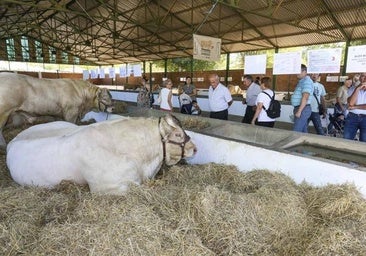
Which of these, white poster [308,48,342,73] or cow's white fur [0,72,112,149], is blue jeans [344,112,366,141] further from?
cow's white fur [0,72,112,149]

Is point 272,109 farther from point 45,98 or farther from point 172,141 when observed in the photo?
point 45,98

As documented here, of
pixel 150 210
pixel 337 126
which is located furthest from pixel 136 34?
pixel 150 210

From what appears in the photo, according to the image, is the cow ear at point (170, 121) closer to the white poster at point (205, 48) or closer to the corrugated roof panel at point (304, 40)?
the white poster at point (205, 48)

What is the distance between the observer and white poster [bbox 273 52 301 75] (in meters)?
4.87

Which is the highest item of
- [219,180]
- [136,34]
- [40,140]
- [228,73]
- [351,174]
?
[136,34]

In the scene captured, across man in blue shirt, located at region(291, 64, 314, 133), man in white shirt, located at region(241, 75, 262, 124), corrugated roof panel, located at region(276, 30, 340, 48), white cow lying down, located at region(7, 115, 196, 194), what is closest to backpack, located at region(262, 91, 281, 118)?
man in blue shirt, located at region(291, 64, 314, 133)

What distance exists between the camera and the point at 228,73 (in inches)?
733

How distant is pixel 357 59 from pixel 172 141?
2983mm

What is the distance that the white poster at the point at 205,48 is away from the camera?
7552 mm

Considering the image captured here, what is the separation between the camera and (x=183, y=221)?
5.95ft

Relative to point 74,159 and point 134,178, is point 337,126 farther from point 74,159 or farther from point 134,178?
point 74,159

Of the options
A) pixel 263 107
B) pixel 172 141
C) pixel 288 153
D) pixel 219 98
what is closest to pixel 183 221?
pixel 172 141

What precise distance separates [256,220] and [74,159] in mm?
1621

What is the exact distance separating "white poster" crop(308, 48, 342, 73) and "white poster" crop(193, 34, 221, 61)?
11.0 ft
